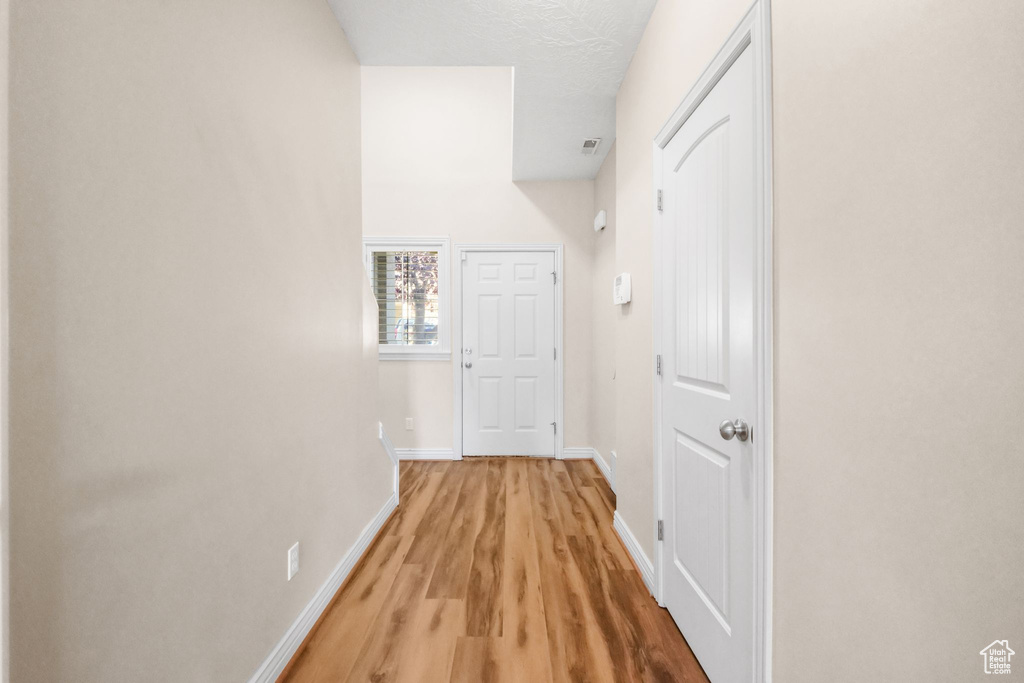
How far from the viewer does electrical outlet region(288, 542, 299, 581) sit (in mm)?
1536

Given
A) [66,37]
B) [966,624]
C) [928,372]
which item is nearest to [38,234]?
[66,37]

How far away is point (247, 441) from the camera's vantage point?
1.31m

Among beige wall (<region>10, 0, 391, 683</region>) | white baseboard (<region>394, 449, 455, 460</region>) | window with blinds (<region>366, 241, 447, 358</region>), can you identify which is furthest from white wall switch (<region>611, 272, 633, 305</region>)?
white baseboard (<region>394, 449, 455, 460</region>)

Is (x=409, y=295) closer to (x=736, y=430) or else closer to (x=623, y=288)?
(x=623, y=288)

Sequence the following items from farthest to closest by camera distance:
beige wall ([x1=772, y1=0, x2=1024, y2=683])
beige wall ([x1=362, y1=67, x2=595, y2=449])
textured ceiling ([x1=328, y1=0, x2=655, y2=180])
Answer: beige wall ([x1=362, y1=67, x2=595, y2=449])
textured ceiling ([x1=328, y1=0, x2=655, y2=180])
beige wall ([x1=772, y1=0, x2=1024, y2=683])

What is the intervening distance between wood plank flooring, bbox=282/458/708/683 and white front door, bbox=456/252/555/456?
1.17 m

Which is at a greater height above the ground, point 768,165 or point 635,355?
point 768,165

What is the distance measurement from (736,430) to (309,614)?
5.44 ft

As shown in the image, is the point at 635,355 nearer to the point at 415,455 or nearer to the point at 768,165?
the point at 768,165

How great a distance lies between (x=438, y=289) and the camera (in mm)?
4055

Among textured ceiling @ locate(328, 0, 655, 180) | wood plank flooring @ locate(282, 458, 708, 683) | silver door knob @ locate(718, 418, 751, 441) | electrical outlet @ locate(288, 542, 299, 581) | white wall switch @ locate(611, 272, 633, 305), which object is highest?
textured ceiling @ locate(328, 0, 655, 180)

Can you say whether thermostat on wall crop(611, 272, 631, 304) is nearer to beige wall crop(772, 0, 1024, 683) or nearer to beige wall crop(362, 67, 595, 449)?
beige wall crop(772, 0, 1024, 683)

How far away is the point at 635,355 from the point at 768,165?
1264 mm

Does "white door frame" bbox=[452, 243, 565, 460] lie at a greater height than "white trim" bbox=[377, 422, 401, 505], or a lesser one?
greater
